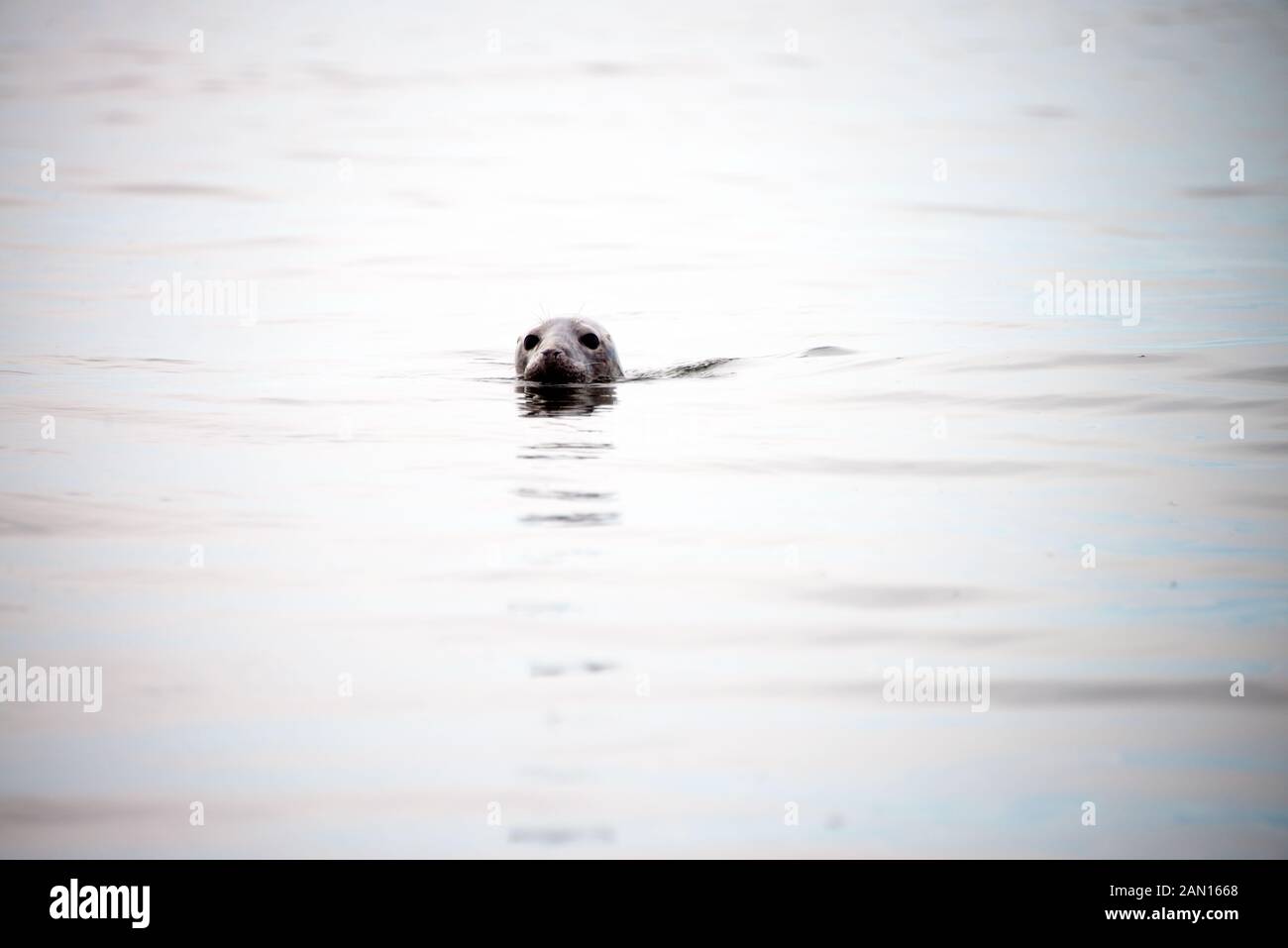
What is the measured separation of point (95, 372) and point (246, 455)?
4106mm

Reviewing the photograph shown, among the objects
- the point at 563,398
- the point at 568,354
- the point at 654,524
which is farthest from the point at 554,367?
the point at 654,524

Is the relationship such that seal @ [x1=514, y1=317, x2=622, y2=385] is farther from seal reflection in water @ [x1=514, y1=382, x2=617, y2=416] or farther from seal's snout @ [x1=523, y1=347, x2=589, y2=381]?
seal reflection in water @ [x1=514, y1=382, x2=617, y2=416]

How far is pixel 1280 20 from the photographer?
43344mm

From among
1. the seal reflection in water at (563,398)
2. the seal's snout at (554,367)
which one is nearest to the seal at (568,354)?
the seal's snout at (554,367)

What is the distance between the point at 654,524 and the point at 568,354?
5.39 meters

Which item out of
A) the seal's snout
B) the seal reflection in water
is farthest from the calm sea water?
the seal's snout

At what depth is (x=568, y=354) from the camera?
1420cm

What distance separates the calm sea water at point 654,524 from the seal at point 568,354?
0.38m

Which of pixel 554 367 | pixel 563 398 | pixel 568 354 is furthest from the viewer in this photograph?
pixel 568 354

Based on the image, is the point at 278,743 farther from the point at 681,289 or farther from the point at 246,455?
the point at 681,289

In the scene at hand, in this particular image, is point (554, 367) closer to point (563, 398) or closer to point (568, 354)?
point (568, 354)
